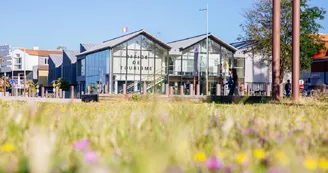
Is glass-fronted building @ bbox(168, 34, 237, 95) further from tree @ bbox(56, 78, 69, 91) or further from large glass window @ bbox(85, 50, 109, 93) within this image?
tree @ bbox(56, 78, 69, 91)

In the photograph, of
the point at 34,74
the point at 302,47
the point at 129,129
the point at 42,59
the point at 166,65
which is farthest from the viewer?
the point at 42,59

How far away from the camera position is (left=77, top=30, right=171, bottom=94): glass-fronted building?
45406 millimetres

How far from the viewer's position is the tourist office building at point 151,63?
45.5m

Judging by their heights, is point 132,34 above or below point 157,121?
above

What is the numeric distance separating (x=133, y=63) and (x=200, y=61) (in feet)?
23.3

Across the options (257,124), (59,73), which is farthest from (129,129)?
(59,73)

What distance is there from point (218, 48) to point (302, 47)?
8.30 m

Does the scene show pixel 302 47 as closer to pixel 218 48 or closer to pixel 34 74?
pixel 218 48

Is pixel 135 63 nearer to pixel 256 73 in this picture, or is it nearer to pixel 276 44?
pixel 256 73

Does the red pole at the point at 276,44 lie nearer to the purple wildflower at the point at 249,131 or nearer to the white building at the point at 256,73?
the purple wildflower at the point at 249,131

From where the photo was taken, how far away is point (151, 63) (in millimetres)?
46969

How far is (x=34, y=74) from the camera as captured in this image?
82938mm

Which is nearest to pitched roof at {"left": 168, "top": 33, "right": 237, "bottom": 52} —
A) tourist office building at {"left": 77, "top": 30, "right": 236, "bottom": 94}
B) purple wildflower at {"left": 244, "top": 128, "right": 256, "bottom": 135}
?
tourist office building at {"left": 77, "top": 30, "right": 236, "bottom": 94}

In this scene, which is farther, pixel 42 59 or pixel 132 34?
pixel 42 59
